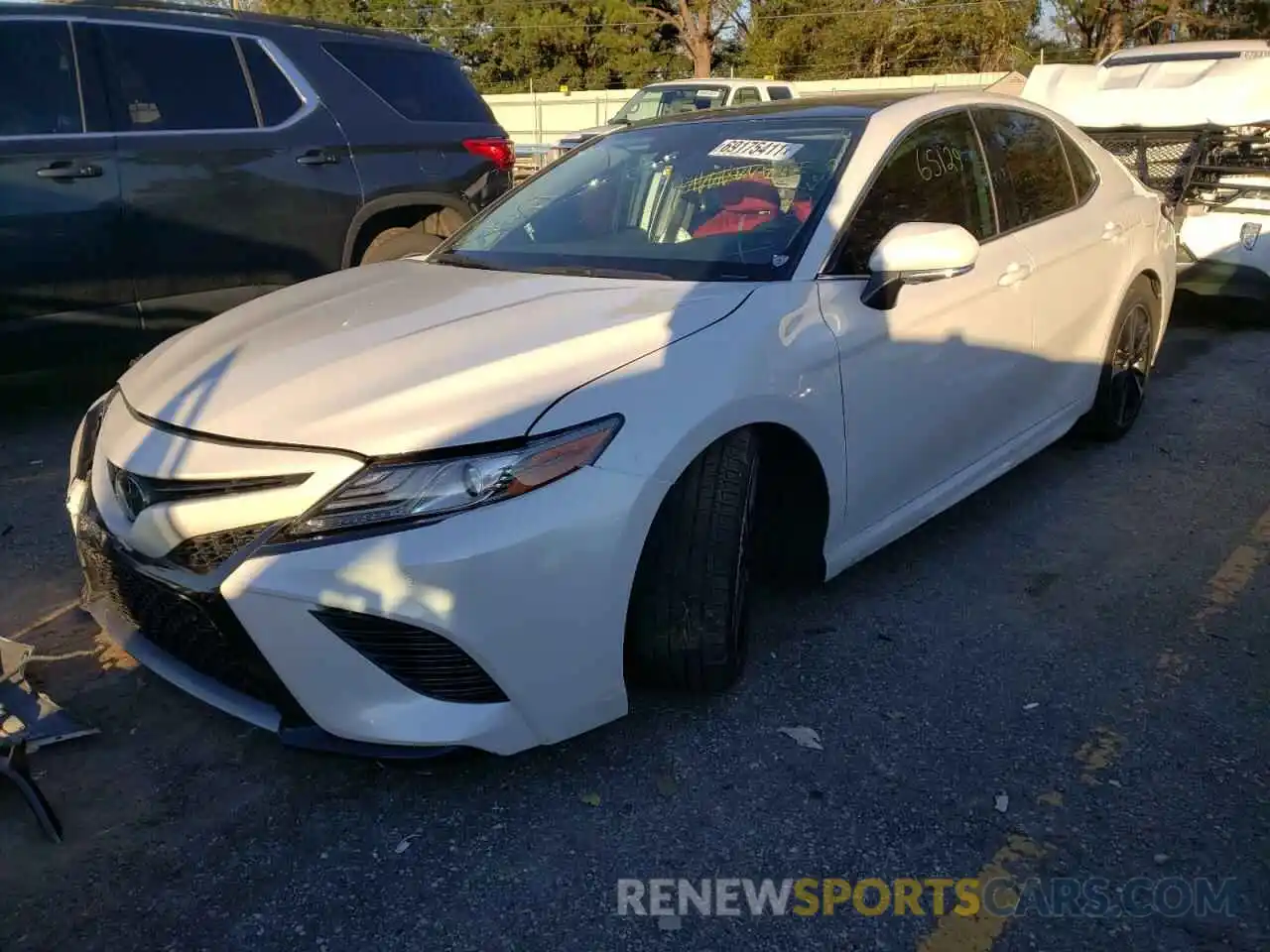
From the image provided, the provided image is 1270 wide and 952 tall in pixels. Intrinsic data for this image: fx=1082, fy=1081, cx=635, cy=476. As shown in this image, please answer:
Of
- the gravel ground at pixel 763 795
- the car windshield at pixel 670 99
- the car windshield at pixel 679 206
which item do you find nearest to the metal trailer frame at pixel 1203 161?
the gravel ground at pixel 763 795

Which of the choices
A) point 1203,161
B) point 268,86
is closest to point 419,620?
point 268,86

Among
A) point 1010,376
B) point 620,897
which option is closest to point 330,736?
point 620,897

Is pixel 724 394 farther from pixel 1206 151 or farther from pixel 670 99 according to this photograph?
pixel 670 99

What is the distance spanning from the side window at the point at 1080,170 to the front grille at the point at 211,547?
12.0 feet

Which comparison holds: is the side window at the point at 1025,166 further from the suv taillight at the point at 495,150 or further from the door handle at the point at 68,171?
the door handle at the point at 68,171

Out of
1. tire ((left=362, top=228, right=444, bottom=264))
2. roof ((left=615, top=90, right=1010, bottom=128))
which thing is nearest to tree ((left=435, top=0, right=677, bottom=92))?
tire ((left=362, top=228, right=444, bottom=264))

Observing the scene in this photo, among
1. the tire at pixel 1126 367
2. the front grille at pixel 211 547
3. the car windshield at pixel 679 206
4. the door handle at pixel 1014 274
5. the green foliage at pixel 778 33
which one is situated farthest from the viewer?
the green foliage at pixel 778 33

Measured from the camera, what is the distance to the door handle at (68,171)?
495 cm

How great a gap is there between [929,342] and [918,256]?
40 centimetres

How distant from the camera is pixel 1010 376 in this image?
3.88 m

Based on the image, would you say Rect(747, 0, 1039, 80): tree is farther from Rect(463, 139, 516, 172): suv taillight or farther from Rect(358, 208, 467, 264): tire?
Rect(358, 208, 467, 264): tire

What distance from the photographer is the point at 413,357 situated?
8.68 ft

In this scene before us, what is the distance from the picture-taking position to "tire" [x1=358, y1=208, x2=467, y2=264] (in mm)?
6027

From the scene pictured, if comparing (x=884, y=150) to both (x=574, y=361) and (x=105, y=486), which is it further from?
(x=105, y=486)
